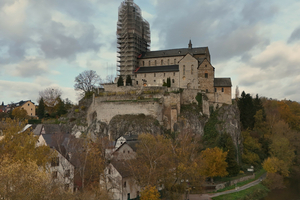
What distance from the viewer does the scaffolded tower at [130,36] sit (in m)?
58.2

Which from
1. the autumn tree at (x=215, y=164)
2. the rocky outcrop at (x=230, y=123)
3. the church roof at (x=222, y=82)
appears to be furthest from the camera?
the church roof at (x=222, y=82)

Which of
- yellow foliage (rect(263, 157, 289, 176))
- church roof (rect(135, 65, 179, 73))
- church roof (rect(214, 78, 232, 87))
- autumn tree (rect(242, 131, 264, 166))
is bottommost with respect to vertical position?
yellow foliage (rect(263, 157, 289, 176))

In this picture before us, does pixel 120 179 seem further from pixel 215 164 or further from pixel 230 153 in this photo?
pixel 230 153

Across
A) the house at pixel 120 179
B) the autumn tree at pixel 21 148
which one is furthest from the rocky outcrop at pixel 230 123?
the autumn tree at pixel 21 148

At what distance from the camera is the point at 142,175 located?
23391 mm

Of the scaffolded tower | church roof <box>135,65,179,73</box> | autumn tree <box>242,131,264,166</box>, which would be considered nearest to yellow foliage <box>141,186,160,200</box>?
autumn tree <box>242,131,264,166</box>

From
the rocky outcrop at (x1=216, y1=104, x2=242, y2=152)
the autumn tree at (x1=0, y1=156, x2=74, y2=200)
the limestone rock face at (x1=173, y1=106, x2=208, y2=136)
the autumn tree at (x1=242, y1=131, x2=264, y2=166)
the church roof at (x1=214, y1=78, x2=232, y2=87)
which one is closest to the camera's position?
the autumn tree at (x1=0, y1=156, x2=74, y2=200)

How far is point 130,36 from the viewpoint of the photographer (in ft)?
197

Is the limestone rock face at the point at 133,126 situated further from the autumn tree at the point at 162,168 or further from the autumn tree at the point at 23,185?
Result: the autumn tree at the point at 23,185

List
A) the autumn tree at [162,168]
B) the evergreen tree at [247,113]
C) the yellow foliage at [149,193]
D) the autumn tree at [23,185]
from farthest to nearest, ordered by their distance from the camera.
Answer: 1. the evergreen tree at [247,113]
2. the autumn tree at [162,168]
3. the yellow foliage at [149,193]
4. the autumn tree at [23,185]

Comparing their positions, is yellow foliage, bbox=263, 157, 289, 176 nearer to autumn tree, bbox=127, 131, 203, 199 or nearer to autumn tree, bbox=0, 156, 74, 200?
autumn tree, bbox=127, 131, 203, 199

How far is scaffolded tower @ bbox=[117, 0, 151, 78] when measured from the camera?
191 feet

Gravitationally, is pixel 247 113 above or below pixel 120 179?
above

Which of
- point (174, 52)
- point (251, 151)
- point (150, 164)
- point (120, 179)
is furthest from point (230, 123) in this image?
point (174, 52)
